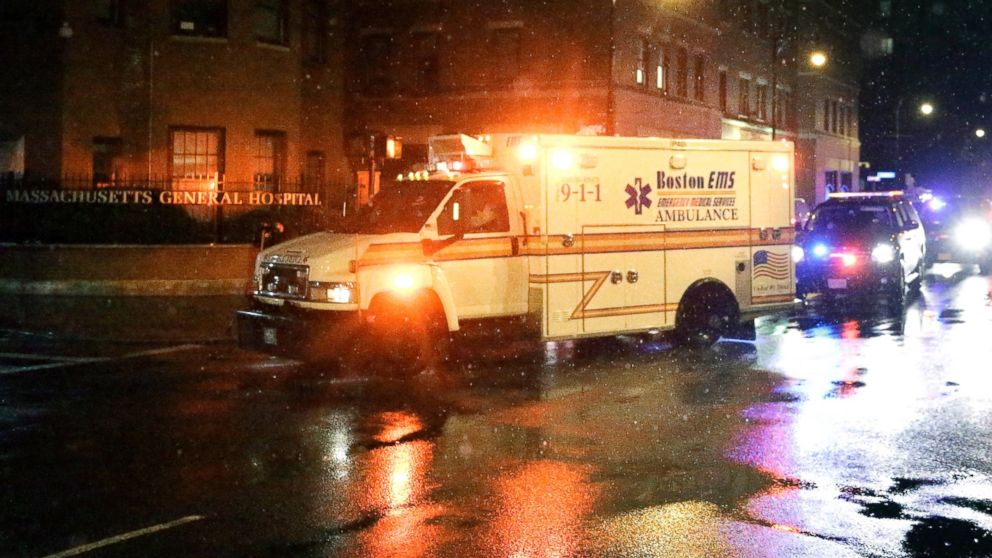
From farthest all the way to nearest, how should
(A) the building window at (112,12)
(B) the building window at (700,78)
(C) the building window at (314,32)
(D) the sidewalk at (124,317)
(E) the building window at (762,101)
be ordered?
(E) the building window at (762,101) → (B) the building window at (700,78) → (C) the building window at (314,32) → (A) the building window at (112,12) → (D) the sidewalk at (124,317)

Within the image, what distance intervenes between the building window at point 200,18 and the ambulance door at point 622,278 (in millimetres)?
14943

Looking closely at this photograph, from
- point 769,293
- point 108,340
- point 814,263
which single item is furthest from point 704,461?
point 814,263

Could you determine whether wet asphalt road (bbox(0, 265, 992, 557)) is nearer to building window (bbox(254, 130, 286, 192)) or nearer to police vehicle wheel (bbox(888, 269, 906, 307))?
Answer: police vehicle wheel (bbox(888, 269, 906, 307))

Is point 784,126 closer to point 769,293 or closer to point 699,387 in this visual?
point 769,293

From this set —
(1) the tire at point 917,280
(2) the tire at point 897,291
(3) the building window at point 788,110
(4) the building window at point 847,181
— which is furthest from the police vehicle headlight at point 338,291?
(4) the building window at point 847,181

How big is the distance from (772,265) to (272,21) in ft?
51.1

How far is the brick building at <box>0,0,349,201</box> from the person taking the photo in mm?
24578

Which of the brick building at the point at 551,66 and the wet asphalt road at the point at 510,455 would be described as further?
the brick building at the point at 551,66

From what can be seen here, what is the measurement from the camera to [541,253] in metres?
13.3

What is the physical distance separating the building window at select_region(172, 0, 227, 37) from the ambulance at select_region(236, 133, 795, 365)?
13584 mm

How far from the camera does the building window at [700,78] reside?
3984cm

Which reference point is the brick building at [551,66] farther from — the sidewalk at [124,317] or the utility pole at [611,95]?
the sidewalk at [124,317]

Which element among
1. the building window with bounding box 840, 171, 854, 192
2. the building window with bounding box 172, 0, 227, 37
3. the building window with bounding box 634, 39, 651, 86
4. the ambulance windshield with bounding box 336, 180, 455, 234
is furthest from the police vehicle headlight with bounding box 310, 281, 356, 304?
the building window with bounding box 840, 171, 854, 192

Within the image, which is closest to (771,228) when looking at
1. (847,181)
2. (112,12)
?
(112,12)
